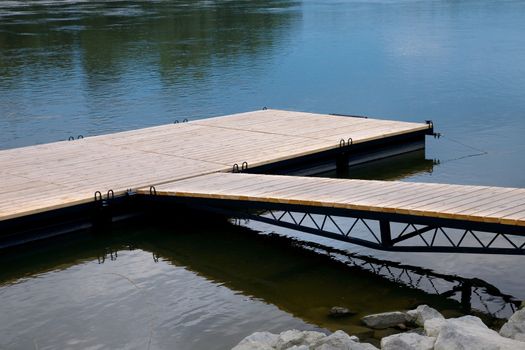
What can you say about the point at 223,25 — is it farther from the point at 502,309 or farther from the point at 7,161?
the point at 502,309

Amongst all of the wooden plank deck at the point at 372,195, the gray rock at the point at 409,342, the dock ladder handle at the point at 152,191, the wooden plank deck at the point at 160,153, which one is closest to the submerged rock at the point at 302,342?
the gray rock at the point at 409,342

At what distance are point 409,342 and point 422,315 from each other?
5.34 feet

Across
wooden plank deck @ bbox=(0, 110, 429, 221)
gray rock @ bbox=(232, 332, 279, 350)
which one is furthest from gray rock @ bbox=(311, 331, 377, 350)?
wooden plank deck @ bbox=(0, 110, 429, 221)

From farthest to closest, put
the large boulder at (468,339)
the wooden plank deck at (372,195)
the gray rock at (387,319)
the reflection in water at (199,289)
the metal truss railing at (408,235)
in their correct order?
the metal truss railing at (408,235) < the wooden plank deck at (372,195) < the reflection in water at (199,289) < the gray rock at (387,319) < the large boulder at (468,339)

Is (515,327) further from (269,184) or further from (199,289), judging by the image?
(269,184)

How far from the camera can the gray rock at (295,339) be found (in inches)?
498

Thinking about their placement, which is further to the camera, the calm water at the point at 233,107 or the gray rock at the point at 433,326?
the calm water at the point at 233,107

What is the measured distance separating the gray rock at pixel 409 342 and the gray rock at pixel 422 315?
1289 millimetres

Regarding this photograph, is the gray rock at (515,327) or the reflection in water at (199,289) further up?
the gray rock at (515,327)

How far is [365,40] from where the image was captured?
5659cm

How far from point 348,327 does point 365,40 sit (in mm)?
43853

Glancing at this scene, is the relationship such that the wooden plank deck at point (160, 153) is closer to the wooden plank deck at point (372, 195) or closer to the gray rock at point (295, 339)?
the wooden plank deck at point (372, 195)


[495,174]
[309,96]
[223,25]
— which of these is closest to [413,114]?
[309,96]

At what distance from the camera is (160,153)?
23.9 metres
